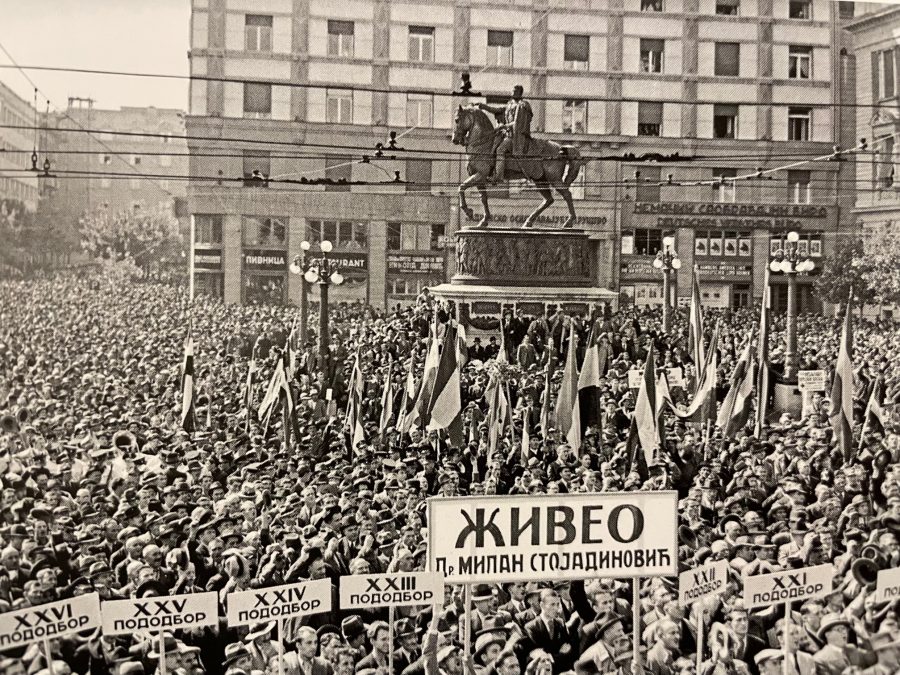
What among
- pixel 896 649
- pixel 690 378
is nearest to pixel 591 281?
pixel 690 378

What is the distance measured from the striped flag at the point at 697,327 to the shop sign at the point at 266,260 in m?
3.41

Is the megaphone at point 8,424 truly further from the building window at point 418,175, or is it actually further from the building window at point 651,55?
the building window at point 651,55

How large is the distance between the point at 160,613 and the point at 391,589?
62.2 inches

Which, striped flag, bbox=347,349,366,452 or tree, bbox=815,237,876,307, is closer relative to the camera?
striped flag, bbox=347,349,366,452

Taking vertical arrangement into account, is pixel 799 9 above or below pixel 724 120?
above

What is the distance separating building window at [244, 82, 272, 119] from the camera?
29.6 feet

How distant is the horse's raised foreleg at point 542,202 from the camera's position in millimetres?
9242

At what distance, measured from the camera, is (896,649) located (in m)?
8.23

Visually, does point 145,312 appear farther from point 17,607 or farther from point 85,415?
point 17,607

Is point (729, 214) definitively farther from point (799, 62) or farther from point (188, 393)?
point (188, 393)

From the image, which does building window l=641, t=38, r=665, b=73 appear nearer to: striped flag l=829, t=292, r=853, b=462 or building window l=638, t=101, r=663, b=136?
building window l=638, t=101, r=663, b=136

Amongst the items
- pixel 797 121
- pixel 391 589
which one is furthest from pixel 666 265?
pixel 391 589

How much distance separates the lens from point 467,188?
9258mm

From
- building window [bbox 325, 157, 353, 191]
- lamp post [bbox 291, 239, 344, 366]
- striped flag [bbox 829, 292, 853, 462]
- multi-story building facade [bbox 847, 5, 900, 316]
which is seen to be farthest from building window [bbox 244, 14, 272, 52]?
striped flag [bbox 829, 292, 853, 462]
